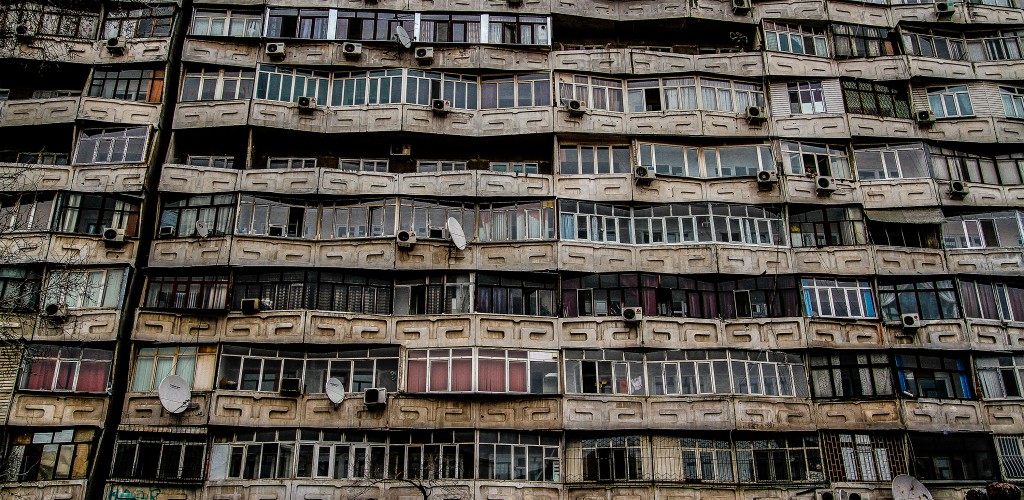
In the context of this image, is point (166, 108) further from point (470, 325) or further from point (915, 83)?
point (915, 83)

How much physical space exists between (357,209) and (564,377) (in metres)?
7.32

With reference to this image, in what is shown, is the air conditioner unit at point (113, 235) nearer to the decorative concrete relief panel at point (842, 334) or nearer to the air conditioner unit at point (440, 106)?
the air conditioner unit at point (440, 106)

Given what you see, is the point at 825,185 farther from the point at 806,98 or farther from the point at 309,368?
the point at 309,368

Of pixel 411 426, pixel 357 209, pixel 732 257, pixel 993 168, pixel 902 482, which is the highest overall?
pixel 993 168

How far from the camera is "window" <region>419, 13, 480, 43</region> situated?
2558 cm

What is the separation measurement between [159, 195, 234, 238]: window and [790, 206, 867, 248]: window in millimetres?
15525

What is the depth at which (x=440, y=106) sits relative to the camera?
24.1 metres

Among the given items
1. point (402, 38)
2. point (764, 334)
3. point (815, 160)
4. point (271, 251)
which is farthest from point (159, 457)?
point (815, 160)

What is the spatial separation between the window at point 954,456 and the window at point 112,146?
21.9 meters

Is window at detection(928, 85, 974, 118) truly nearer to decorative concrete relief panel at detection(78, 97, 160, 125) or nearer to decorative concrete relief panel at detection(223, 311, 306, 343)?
decorative concrete relief panel at detection(223, 311, 306, 343)

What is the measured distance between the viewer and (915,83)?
84.6 feet

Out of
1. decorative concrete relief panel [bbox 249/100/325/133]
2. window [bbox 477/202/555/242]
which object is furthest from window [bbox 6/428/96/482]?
window [bbox 477/202/555/242]

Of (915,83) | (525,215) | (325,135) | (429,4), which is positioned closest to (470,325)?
(525,215)

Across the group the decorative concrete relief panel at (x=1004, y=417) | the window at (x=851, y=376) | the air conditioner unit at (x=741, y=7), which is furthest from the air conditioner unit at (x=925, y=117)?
the decorative concrete relief panel at (x=1004, y=417)
